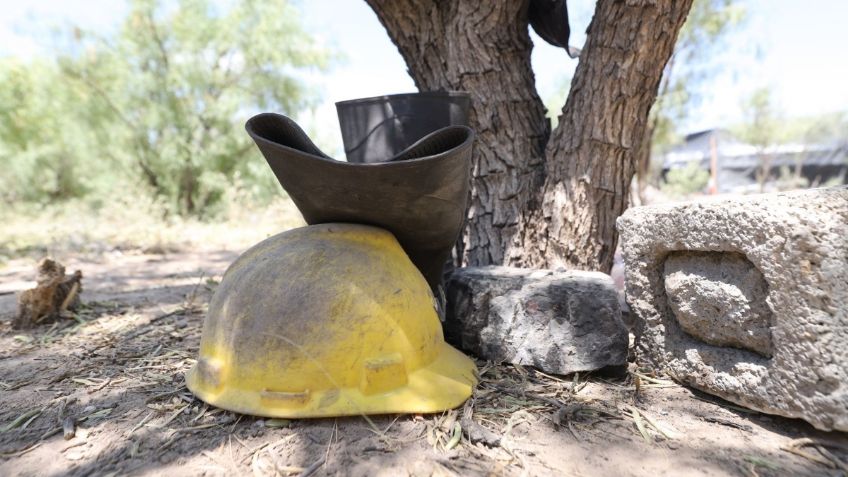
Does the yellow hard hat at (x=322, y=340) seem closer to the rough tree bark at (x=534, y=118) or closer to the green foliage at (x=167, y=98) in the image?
the rough tree bark at (x=534, y=118)

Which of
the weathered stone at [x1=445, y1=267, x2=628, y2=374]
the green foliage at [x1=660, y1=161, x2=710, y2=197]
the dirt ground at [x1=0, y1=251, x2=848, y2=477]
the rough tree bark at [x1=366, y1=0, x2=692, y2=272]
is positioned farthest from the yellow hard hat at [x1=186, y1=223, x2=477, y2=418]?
the green foliage at [x1=660, y1=161, x2=710, y2=197]

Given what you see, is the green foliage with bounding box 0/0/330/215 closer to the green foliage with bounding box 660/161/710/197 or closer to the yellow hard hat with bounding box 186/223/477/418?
the yellow hard hat with bounding box 186/223/477/418

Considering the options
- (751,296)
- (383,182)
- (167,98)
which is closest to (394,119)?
(383,182)

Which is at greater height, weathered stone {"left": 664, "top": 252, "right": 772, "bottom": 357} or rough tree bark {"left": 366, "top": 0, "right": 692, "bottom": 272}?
rough tree bark {"left": 366, "top": 0, "right": 692, "bottom": 272}

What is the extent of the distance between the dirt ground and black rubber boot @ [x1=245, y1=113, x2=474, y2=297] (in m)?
0.69

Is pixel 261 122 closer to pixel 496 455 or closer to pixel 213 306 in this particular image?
pixel 213 306

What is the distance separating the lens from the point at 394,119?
2.46 m

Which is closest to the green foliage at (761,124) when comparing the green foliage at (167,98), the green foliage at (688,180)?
the green foliage at (688,180)

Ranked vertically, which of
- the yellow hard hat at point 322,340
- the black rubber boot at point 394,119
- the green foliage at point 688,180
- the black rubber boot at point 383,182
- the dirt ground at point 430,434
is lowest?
the green foliage at point 688,180

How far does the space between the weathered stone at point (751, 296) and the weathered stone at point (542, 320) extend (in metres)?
0.16

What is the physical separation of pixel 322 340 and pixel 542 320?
903mm

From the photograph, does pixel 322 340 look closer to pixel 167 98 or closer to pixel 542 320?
pixel 542 320

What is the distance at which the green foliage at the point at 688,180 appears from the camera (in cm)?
1829

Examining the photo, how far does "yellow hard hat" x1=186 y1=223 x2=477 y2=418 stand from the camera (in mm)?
1576
